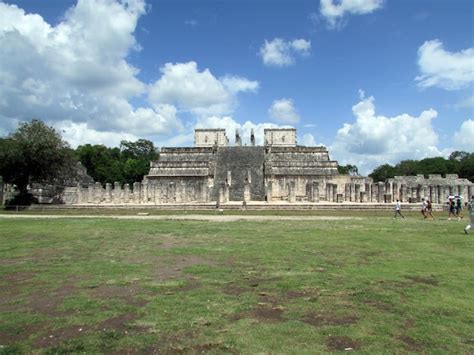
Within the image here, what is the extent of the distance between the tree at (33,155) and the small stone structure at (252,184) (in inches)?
221

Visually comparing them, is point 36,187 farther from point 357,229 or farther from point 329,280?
point 329,280

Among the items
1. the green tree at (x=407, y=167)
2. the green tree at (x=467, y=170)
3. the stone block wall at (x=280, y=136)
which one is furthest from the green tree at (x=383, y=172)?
the stone block wall at (x=280, y=136)

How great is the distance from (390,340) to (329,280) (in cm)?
262

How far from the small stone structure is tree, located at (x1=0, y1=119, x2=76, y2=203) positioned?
18.5 feet

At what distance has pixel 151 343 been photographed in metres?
4.43

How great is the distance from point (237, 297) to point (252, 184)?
3657cm

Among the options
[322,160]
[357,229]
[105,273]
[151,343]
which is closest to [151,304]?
[151,343]

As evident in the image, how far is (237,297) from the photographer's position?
607 centimetres

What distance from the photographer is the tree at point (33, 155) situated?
29578 millimetres

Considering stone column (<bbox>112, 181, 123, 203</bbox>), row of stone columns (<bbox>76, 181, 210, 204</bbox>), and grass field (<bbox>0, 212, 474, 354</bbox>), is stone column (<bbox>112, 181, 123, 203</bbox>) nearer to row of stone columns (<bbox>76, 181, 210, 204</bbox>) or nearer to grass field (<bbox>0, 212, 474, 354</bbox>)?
row of stone columns (<bbox>76, 181, 210, 204</bbox>)

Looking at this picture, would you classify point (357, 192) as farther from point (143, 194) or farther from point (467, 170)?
point (467, 170)

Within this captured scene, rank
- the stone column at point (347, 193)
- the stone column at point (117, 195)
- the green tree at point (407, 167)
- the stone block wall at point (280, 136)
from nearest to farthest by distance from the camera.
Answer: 1. the stone column at point (117, 195)
2. the stone column at point (347, 193)
3. the stone block wall at point (280, 136)
4. the green tree at point (407, 167)

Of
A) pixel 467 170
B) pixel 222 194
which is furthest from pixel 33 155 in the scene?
pixel 467 170

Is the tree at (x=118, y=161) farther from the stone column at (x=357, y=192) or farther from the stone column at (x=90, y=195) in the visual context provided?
the stone column at (x=357, y=192)
